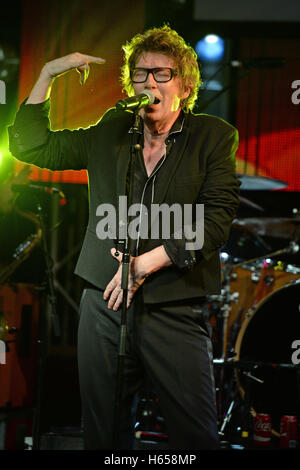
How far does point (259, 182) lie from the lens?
4.09 m

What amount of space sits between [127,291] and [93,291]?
22 centimetres

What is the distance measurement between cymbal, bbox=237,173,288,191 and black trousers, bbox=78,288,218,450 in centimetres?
221

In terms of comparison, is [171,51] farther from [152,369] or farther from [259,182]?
[259,182]

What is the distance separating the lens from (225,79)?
5160 mm

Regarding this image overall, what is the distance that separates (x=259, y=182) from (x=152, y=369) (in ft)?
8.25

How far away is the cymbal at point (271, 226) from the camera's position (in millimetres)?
4129

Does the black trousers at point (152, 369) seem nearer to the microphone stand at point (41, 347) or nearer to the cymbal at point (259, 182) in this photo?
the microphone stand at point (41, 347)

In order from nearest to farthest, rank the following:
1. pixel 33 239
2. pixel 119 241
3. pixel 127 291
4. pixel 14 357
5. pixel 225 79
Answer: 1. pixel 127 291
2. pixel 119 241
3. pixel 33 239
4. pixel 14 357
5. pixel 225 79

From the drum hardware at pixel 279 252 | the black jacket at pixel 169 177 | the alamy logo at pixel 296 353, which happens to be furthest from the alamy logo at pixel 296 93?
the black jacket at pixel 169 177

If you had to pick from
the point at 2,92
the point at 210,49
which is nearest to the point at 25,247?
the point at 2,92

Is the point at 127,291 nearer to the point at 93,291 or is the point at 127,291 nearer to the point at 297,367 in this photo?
the point at 93,291

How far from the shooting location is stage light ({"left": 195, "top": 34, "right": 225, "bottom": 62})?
5008 millimetres

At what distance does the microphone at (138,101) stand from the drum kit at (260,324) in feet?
7.78
